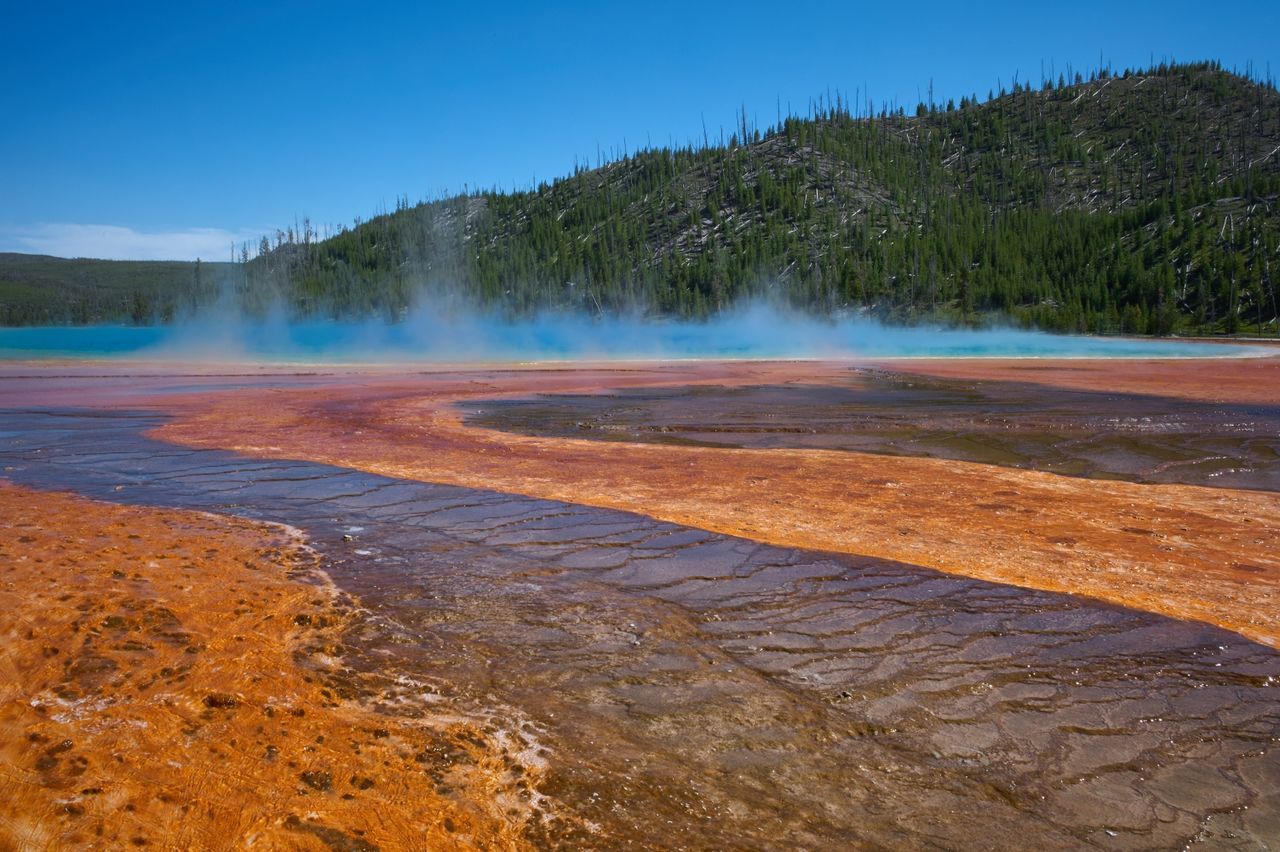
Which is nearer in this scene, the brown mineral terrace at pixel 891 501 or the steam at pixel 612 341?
the brown mineral terrace at pixel 891 501

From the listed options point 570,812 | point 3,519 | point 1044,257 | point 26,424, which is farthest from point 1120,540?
point 1044,257

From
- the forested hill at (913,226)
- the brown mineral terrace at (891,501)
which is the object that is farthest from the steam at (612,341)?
the brown mineral terrace at (891,501)

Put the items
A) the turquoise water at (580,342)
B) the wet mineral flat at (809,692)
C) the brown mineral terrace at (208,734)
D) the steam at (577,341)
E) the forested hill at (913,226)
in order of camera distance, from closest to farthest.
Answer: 1. the brown mineral terrace at (208,734)
2. the wet mineral flat at (809,692)
3. the steam at (577,341)
4. the turquoise water at (580,342)
5. the forested hill at (913,226)

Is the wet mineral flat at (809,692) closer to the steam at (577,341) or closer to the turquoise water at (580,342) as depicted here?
the steam at (577,341)

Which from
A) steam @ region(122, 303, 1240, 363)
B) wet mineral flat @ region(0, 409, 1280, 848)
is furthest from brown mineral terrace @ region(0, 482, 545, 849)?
steam @ region(122, 303, 1240, 363)

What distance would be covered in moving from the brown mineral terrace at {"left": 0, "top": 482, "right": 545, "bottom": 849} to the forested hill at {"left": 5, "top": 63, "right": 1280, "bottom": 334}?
321 ft

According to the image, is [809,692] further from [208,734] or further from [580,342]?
[580,342]

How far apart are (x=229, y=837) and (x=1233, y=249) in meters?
119

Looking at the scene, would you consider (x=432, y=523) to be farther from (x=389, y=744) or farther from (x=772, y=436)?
(x=772, y=436)

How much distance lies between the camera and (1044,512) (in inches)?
383

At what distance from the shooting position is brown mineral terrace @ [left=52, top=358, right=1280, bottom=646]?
729cm

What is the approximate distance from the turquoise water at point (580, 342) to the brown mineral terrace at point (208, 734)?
59069mm

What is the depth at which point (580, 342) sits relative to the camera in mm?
90375

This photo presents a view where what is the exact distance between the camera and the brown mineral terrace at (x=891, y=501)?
7285 mm
